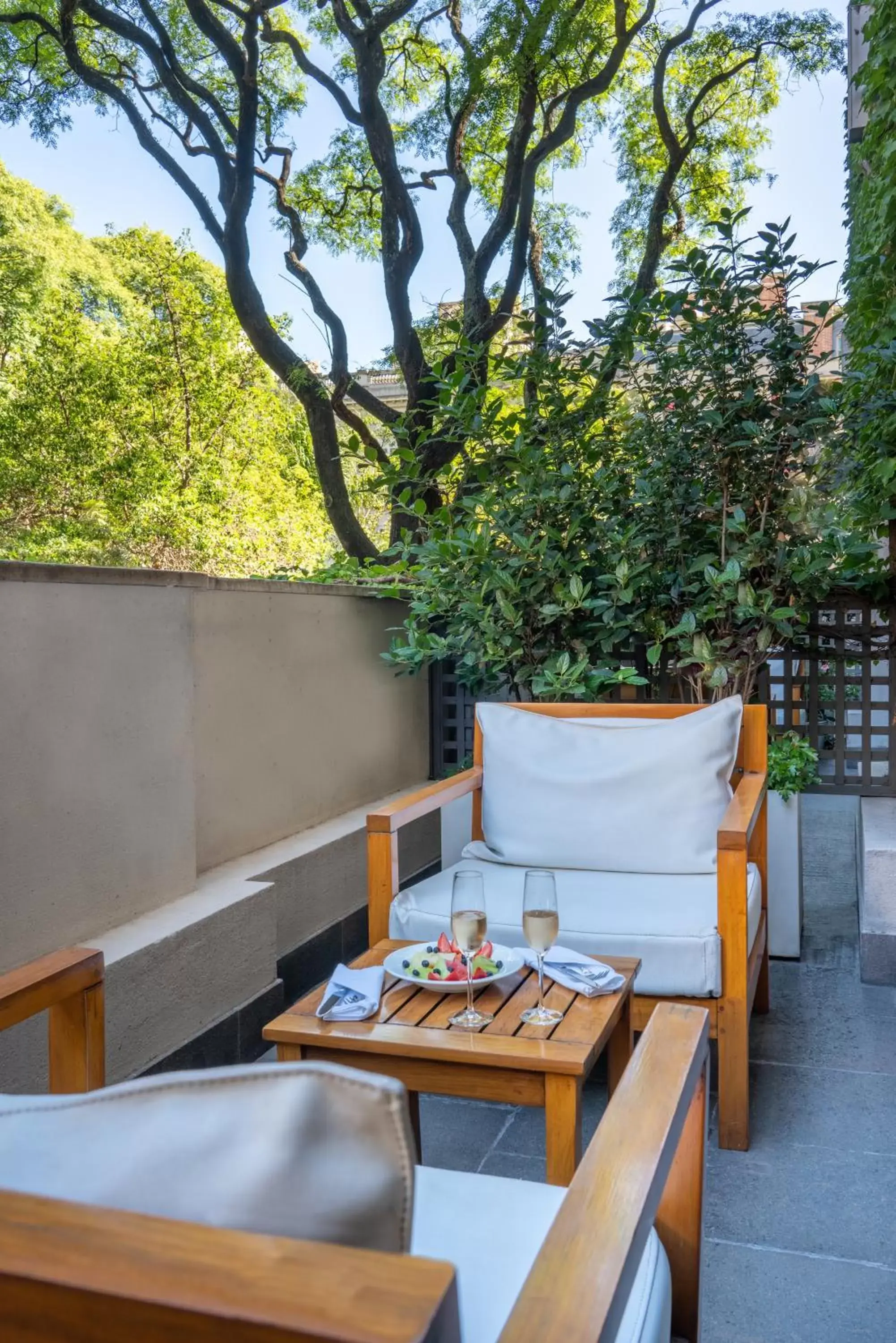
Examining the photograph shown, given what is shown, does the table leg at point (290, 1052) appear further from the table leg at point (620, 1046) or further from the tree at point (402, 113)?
the tree at point (402, 113)

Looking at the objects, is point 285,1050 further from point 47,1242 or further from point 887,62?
point 887,62

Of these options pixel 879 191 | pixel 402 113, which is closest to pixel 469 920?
pixel 879 191

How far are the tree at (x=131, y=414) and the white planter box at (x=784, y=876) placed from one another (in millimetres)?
11413

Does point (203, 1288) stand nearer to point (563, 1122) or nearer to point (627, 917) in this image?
point (563, 1122)

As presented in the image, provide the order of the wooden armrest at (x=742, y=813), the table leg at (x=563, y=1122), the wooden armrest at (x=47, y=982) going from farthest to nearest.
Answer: the wooden armrest at (x=742, y=813) < the table leg at (x=563, y=1122) < the wooden armrest at (x=47, y=982)

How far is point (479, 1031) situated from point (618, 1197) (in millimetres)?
769

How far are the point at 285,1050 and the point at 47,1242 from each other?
110cm

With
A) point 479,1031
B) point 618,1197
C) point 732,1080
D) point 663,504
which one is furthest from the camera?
point 663,504

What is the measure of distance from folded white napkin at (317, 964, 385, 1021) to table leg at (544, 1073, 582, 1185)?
332 millimetres

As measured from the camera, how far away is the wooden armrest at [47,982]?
1.33m

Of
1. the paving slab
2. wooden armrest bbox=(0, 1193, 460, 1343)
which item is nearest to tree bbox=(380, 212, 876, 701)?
the paving slab

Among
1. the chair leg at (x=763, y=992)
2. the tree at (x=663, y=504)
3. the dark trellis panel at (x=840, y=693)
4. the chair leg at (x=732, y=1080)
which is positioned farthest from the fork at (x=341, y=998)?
the dark trellis panel at (x=840, y=693)

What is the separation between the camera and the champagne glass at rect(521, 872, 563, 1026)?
5.62 feet

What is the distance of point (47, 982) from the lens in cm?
138
